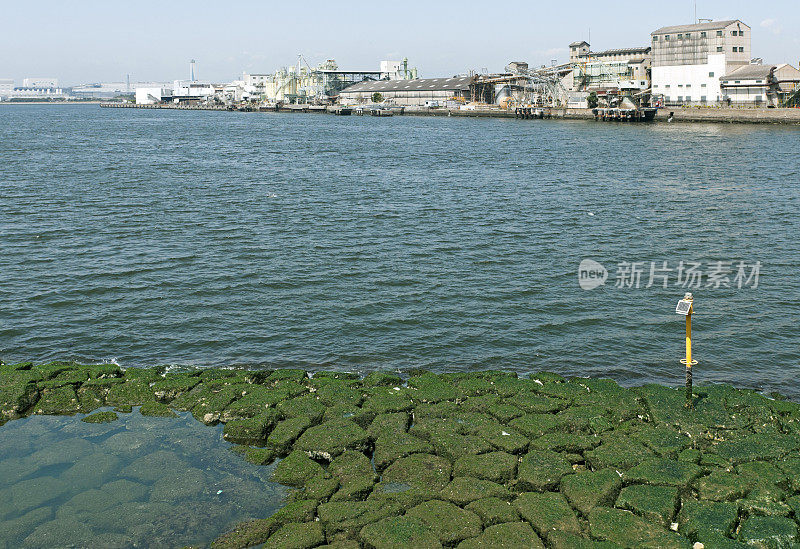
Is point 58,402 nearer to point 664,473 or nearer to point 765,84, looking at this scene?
point 664,473

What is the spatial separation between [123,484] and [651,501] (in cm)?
715

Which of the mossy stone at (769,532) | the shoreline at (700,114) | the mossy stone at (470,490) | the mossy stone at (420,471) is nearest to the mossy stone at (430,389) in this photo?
the mossy stone at (420,471)

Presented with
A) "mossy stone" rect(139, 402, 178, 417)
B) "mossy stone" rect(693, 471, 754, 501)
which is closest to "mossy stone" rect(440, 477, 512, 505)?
"mossy stone" rect(693, 471, 754, 501)

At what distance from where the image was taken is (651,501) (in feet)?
28.3

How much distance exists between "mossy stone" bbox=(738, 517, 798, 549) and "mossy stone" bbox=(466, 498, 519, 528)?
8.64 feet

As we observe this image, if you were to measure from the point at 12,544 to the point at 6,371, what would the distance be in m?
5.52

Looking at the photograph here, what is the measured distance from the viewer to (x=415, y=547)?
7824mm

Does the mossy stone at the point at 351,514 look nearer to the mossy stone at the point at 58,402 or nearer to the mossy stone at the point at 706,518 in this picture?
the mossy stone at the point at 706,518

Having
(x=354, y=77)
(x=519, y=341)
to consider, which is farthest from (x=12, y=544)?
(x=354, y=77)

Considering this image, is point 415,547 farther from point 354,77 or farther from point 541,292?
point 354,77

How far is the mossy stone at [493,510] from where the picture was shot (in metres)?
8.27

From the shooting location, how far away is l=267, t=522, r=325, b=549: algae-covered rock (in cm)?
800
